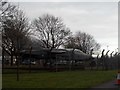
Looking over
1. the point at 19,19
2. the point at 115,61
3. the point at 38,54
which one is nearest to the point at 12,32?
the point at 38,54

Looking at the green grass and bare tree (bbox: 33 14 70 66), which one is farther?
bare tree (bbox: 33 14 70 66)

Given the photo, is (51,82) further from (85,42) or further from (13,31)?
(85,42)

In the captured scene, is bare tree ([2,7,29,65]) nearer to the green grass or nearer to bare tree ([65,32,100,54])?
the green grass

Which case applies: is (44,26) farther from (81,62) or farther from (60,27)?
(81,62)

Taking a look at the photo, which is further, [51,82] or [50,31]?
[50,31]

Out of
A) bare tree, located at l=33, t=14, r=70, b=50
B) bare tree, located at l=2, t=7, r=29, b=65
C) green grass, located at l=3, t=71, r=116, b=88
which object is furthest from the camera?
bare tree, located at l=33, t=14, r=70, b=50

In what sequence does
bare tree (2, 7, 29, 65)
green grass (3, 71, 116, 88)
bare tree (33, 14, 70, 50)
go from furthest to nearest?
bare tree (33, 14, 70, 50)
bare tree (2, 7, 29, 65)
green grass (3, 71, 116, 88)

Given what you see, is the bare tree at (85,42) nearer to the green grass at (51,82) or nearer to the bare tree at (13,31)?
the bare tree at (13,31)

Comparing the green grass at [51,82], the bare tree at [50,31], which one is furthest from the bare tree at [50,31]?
the green grass at [51,82]

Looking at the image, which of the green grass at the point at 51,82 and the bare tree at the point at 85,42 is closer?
the green grass at the point at 51,82

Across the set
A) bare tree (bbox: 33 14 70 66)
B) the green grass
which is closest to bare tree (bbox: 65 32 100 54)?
bare tree (bbox: 33 14 70 66)

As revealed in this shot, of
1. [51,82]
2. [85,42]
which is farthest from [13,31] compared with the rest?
[85,42]

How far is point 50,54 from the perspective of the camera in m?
56.6

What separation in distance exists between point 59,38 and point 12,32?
38745mm
